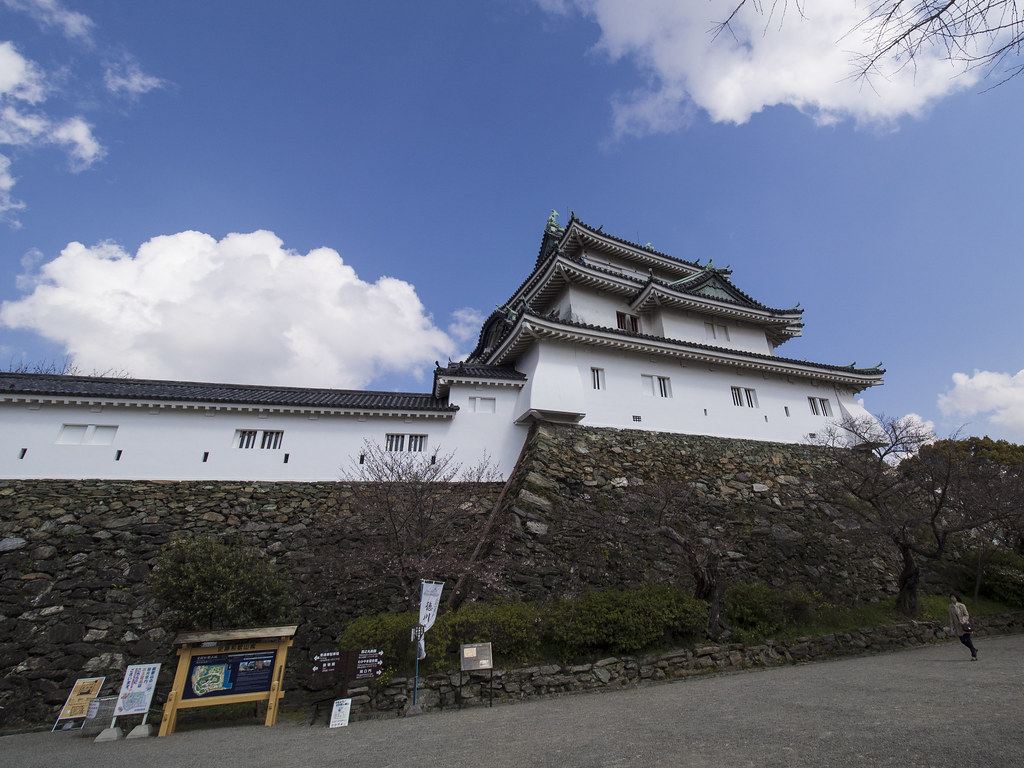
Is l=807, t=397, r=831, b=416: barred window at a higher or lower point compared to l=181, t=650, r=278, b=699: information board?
higher

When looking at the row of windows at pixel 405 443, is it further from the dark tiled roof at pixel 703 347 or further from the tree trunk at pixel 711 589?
the tree trunk at pixel 711 589

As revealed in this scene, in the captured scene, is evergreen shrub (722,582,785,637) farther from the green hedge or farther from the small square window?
the small square window

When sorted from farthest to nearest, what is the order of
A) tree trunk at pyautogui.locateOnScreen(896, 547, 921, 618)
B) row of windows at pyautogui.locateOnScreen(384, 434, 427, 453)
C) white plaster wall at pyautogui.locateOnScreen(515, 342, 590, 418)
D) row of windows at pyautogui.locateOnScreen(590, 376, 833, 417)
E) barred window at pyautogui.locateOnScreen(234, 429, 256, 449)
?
row of windows at pyautogui.locateOnScreen(590, 376, 833, 417) < white plaster wall at pyautogui.locateOnScreen(515, 342, 590, 418) < row of windows at pyautogui.locateOnScreen(384, 434, 427, 453) < barred window at pyautogui.locateOnScreen(234, 429, 256, 449) < tree trunk at pyautogui.locateOnScreen(896, 547, 921, 618)

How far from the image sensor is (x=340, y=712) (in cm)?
710

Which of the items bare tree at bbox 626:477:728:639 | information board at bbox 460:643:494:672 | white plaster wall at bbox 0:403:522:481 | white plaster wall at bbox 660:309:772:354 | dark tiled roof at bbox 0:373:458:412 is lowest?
information board at bbox 460:643:494:672

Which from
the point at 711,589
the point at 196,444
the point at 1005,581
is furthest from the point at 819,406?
the point at 196,444

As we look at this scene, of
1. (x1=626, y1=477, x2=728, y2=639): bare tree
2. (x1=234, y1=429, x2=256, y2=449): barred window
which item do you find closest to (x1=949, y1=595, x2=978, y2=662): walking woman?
(x1=626, y1=477, x2=728, y2=639): bare tree

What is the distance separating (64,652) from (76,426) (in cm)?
566

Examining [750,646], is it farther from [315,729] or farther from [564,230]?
[564,230]

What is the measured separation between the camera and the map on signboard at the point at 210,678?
23.8 ft

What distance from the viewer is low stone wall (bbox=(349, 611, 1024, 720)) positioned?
746 cm

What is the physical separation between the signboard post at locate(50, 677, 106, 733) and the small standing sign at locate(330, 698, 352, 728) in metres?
4.23

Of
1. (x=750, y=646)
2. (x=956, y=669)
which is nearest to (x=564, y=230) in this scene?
(x=750, y=646)

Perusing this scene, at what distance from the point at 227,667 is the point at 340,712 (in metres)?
2.08
